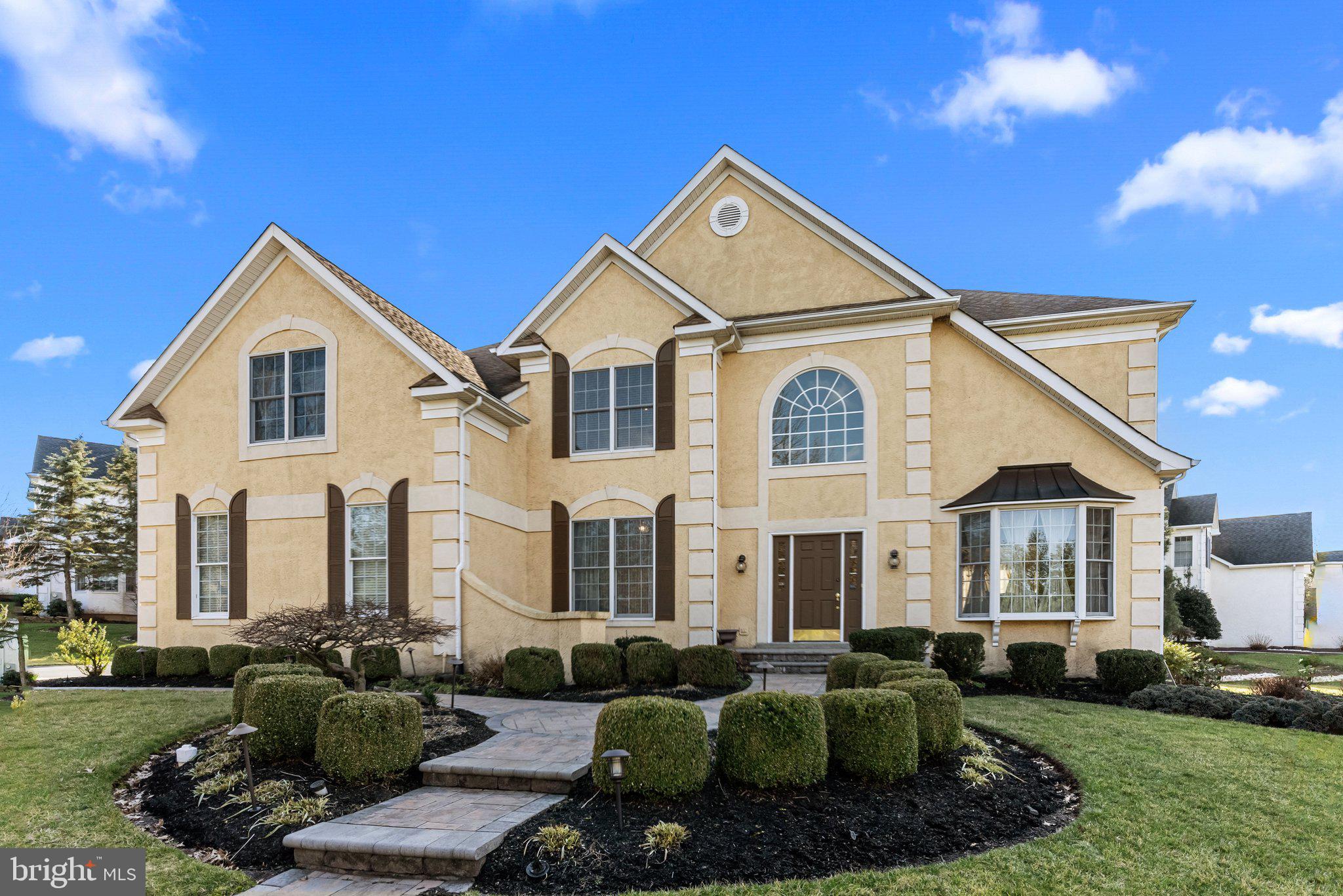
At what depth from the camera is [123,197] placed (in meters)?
17.3

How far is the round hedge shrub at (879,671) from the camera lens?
8391mm

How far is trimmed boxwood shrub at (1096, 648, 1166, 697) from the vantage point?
12.3 meters

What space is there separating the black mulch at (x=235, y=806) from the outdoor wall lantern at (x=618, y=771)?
7.04 feet

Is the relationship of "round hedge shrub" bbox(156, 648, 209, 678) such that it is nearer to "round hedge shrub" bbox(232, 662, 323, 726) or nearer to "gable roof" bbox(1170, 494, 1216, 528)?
"round hedge shrub" bbox(232, 662, 323, 726)

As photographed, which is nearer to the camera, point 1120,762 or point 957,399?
point 1120,762

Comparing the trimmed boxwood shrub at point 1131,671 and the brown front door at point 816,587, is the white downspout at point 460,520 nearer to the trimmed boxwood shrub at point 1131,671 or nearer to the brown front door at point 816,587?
the brown front door at point 816,587

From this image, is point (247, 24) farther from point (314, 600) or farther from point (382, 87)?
point (314, 600)

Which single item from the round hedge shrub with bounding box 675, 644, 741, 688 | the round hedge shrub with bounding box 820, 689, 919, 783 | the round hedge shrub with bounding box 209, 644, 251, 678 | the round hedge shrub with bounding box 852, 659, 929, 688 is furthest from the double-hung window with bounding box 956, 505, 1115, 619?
the round hedge shrub with bounding box 209, 644, 251, 678

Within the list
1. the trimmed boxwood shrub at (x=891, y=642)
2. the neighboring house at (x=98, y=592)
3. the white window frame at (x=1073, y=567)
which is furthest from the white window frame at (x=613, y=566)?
the neighboring house at (x=98, y=592)

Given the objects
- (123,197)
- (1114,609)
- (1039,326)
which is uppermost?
(123,197)

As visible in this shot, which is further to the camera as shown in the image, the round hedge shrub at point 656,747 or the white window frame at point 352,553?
the white window frame at point 352,553

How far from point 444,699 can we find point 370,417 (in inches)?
214

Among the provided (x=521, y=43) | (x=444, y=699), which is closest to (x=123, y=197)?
(x=521, y=43)

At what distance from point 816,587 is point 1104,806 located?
29.5 ft
